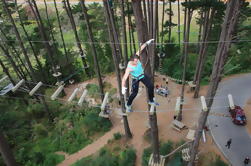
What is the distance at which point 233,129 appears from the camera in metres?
12.0

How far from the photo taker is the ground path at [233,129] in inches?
412

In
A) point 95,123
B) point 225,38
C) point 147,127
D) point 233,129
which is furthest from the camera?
point 95,123

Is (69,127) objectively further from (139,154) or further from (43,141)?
(139,154)

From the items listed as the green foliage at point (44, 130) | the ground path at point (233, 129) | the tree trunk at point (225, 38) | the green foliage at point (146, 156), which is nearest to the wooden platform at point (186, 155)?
the green foliage at point (146, 156)

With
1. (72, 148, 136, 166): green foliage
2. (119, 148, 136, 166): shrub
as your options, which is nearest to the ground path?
(119, 148, 136, 166): shrub

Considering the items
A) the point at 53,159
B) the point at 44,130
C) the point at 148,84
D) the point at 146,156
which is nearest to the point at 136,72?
the point at 148,84

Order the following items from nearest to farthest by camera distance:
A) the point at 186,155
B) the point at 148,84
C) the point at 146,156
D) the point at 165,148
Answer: the point at 148,84, the point at 186,155, the point at 165,148, the point at 146,156

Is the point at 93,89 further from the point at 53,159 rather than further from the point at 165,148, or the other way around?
the point at 165,148

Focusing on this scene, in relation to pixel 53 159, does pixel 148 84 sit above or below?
above

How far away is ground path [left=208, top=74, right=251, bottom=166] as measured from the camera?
10452mm

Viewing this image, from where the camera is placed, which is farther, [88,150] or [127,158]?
[88,150]

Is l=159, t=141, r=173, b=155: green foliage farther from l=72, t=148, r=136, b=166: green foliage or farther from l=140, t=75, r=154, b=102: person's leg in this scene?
l=140, t=75, r=154, b=102: person's leg

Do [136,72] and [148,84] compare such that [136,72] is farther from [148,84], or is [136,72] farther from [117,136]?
[117,136]

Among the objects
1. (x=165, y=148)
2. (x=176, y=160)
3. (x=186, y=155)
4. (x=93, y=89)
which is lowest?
(x=176, y=160)
